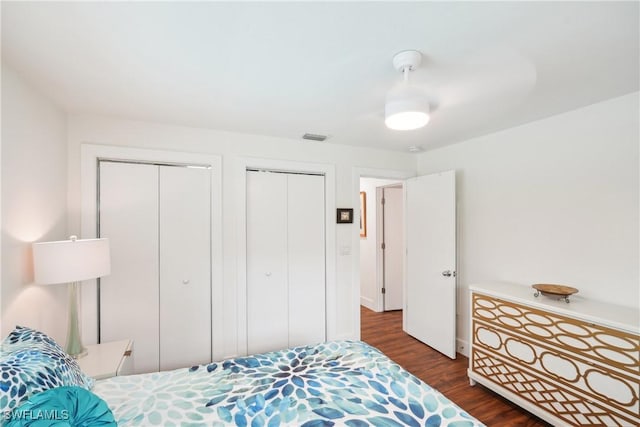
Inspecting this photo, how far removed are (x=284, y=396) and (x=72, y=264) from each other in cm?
146

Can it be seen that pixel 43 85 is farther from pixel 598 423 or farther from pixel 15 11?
pixel 598 423

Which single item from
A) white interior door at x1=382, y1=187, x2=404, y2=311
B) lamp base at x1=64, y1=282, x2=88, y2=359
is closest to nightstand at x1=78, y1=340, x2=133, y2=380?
lamp base at x1=64, y1=282, x2=88, y2=359

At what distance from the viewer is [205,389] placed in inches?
59.0

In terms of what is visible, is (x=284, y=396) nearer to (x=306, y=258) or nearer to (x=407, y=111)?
(x=407, y=111)

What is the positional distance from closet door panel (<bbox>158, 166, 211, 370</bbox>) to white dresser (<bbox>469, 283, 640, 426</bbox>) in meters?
2.48

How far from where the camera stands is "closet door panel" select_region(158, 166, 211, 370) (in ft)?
8.50

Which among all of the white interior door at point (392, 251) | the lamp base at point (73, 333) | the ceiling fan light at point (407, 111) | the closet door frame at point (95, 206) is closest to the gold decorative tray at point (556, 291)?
the ceiling fan light at point (407, 111)

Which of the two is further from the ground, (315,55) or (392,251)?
(315,55)

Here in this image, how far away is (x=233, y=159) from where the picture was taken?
2818 mm

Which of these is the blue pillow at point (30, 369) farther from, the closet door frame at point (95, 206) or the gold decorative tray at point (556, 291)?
the gold decorative tray at point (556, 291)

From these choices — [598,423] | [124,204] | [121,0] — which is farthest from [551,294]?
[124,204]

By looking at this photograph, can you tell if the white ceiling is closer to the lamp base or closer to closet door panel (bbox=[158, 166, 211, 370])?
closet door panel (bbox=[158, 166, 211, 370])

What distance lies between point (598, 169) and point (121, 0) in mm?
3024

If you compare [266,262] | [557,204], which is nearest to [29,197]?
[266,262]
